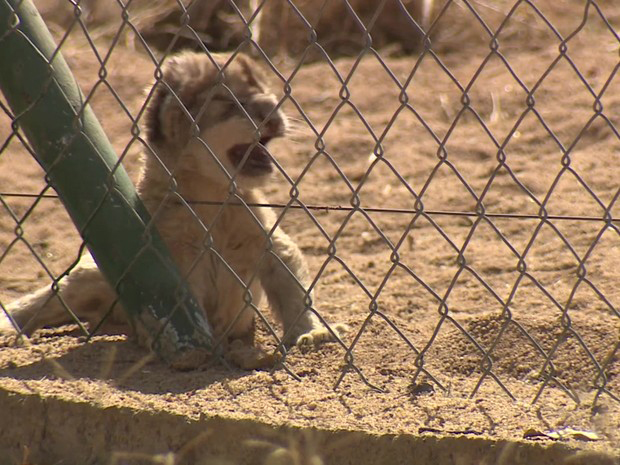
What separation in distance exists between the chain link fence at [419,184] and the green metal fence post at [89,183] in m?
0.09

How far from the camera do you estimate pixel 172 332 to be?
3906 millimetres

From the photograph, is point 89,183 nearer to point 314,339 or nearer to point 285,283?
point 314,339

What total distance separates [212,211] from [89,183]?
99 cm

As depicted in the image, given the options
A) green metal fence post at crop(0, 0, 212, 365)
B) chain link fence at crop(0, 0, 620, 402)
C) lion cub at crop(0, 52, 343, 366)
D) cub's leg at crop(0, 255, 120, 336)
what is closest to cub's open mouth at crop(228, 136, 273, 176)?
lion cub at crop(0, 52, 343, 366)

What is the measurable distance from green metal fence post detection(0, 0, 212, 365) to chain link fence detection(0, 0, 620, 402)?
9cm

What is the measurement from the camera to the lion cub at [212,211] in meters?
4.64

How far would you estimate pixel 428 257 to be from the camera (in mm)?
5773

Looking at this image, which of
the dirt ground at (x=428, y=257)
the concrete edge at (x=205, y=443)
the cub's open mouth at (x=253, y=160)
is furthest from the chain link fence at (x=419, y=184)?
the concrete edge at (x=205, y=443)

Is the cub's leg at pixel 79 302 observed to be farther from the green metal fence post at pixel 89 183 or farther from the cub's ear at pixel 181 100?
the green metal fence post at pixel 89 183

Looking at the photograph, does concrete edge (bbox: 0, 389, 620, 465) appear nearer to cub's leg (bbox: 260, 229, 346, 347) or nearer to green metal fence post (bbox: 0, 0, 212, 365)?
green metal fence post (bbox: 0, 0, 212, 365)

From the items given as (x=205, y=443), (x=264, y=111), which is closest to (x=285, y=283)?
(x=264, y=111)

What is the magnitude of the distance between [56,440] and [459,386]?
4.49ft

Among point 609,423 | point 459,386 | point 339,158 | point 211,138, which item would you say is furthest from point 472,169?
point 609,423

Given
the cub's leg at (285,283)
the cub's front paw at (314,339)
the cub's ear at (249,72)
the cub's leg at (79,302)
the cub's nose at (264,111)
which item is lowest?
the cub's leg at (79,302)
